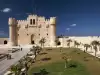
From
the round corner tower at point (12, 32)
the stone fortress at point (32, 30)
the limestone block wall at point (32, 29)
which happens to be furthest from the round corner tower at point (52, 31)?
the round corner tower at point (12, 32)

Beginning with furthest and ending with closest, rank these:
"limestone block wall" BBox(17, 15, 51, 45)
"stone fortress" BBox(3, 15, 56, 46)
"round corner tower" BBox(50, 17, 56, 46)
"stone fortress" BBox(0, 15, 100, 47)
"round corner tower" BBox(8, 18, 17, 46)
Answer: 1. "limestone block wall" BBox(17, 15, 51, 45)
2. "stone fortress" BBox(3, 15, 56, 46)
3. "stone fortress" BBox(0, 15, 100, 47)
4. "round corner tower" BBox(8, 18, 17, 46)
5. "round corner tower" BBox(50, 17, 56, 46)

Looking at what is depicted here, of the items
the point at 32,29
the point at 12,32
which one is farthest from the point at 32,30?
the point at 12,32

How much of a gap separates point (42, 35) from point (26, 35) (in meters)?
5.59

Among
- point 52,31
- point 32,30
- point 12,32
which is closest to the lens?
point 52,31

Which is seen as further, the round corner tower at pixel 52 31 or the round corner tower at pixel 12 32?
the round corner tower at pixel 12 32

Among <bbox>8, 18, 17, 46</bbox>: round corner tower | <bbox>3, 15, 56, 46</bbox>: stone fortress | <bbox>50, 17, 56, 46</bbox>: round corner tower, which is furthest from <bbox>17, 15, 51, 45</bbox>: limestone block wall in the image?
<bbox>50, 17, 56, 46</bbox>: round corner tower

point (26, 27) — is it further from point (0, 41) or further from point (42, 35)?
point (0, 41)

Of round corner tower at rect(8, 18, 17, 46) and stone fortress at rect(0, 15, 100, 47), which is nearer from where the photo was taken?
round corner tower at rect(8, 18, 17, 46)

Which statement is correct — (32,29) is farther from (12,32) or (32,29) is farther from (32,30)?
(12,32)

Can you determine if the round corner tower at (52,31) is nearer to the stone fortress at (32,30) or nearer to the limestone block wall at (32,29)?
the stone fortress at (32,30)

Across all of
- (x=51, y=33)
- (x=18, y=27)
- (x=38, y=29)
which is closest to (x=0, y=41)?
(x=18, y=27)

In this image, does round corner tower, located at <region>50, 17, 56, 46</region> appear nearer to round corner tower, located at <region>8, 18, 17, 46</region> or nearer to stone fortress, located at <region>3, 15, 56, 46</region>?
stone fortress, located at <region>3, 15, 56, 46</region>

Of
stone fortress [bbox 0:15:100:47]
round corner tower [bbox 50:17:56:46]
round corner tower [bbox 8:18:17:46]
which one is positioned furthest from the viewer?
stone fortress [bbox 0:15:100:47]

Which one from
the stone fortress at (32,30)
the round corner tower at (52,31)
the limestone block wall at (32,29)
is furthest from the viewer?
the limestone block wall at (32,29)
